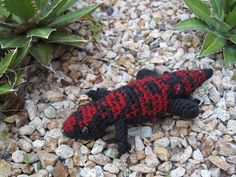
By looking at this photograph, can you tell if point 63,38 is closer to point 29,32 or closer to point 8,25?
point 29,32

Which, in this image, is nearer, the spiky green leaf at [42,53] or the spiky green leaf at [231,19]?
the spiky green leaf at [42,53]

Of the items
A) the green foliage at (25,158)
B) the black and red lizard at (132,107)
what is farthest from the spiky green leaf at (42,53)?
the green foliage at (25,158)

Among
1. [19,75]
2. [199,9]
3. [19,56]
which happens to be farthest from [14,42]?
[199,9]

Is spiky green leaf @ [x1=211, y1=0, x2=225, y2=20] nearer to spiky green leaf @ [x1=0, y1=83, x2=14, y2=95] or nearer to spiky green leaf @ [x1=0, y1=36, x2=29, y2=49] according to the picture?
spiky green leaf @ [x1=0, y1=36, x2=29, y2=49]

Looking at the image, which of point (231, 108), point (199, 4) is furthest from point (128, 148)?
point (199, 4)

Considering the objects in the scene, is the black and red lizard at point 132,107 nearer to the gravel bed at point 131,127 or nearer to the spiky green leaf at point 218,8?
the gravel bed at point 131,127
